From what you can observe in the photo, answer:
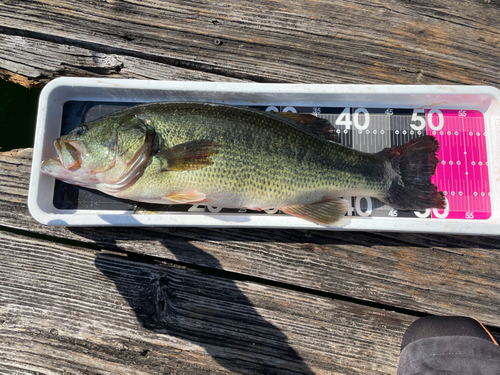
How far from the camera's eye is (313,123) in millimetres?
1956

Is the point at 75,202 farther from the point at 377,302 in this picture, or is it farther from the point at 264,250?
the point at 377,302

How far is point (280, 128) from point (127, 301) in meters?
1.57

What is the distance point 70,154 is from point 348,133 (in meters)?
1.83

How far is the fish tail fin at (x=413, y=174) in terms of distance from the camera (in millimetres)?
1889

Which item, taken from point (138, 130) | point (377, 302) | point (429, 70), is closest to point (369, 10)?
point (429, 70)

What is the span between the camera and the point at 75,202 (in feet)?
6.55

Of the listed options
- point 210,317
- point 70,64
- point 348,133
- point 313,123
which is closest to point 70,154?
point 70,64

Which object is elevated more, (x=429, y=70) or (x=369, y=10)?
(x=369, y=10)

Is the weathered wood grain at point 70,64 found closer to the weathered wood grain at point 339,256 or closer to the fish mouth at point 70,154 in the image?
the fish mouth at point 70,154

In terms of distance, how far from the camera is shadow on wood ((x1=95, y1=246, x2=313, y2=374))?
2.00 m

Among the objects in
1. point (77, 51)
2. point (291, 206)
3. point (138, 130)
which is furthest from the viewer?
point (77, 51)

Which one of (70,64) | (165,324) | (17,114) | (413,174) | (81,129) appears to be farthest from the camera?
(17,114)

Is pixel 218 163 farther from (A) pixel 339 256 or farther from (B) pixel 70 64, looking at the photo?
(B) pixel 70 64

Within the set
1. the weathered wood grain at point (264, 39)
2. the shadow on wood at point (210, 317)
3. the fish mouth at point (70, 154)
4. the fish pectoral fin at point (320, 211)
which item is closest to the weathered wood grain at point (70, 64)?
the weathered wood grain at point (264, 39)
